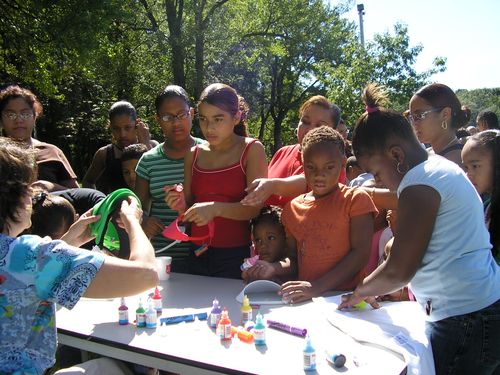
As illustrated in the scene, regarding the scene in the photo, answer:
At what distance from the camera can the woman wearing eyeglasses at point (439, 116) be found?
313 centimetres

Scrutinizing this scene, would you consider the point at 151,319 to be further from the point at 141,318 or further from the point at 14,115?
the point at 14,115

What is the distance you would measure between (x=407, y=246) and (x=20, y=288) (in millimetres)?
1392

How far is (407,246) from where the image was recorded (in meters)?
1.80

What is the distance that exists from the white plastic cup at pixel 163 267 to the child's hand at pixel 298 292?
2.60 ft

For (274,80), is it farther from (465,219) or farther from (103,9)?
(465,219)

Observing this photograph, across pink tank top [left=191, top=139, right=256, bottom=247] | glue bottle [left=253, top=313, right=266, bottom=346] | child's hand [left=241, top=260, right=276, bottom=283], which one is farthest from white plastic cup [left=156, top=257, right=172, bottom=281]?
glue bottle [left=253, top=313, right=266, bottom=346]

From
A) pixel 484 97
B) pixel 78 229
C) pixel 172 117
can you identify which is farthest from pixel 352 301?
pixel 484 97

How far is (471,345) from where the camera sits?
5.95ft

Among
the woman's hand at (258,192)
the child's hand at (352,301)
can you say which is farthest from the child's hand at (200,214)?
the child's hand at (352,301)

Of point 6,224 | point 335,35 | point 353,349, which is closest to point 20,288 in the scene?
point 6,224

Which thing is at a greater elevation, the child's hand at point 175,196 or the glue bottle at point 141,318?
the child's hand at point 175,196

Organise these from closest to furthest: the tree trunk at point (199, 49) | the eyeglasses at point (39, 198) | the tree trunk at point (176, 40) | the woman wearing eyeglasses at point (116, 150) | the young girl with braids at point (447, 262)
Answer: the young girl with braids at point (447, 262) < the eyeglasses at point (39, 198) < the woman wearing eyeglasses at point (116, 150) < the tree trunk at point (176, 40) < the tree trunk at point (199, 49)

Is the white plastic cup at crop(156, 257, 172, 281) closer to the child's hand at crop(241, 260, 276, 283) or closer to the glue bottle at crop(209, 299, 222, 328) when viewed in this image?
the child's hand at crop(241, 260, 276, 283)

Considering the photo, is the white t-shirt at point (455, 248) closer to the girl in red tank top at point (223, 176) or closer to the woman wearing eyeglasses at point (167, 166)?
the girl in red tank top at point (223, 176)
